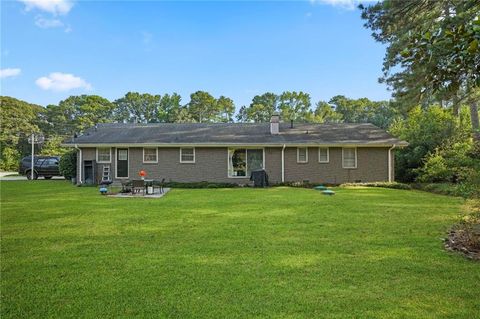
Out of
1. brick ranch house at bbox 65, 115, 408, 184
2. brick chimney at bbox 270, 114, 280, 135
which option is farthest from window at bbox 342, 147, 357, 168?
brick chimney at bbox 270, 114, 280, 135

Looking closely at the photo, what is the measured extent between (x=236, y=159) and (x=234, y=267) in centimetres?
1464

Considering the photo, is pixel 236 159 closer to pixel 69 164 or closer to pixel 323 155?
pixel 323 155

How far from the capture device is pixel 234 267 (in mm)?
4434

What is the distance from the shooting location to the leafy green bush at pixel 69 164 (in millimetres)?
20062

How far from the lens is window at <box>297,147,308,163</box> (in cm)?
1872

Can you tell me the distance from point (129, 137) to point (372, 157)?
46.0 ft

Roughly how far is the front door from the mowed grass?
10647mm

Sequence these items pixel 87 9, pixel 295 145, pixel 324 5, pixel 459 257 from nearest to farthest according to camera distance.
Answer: pixel 459 257 < pixel 87 9 < pixel 324 5 < pixel 295 145

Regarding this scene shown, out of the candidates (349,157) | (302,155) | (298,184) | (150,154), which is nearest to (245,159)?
(302,155)

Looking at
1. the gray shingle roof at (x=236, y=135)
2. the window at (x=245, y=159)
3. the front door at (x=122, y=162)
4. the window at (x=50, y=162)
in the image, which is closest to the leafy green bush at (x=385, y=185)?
the gray shingle roof at (x=236, y=135)

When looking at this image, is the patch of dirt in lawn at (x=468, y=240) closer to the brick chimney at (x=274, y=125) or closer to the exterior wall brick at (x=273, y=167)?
the exterior wall brick at (x=273, y=167)

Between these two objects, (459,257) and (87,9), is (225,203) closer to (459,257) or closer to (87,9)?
(459,257)

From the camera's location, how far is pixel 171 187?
1695 centimetres

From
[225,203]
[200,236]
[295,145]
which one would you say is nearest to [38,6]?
[225,203]
